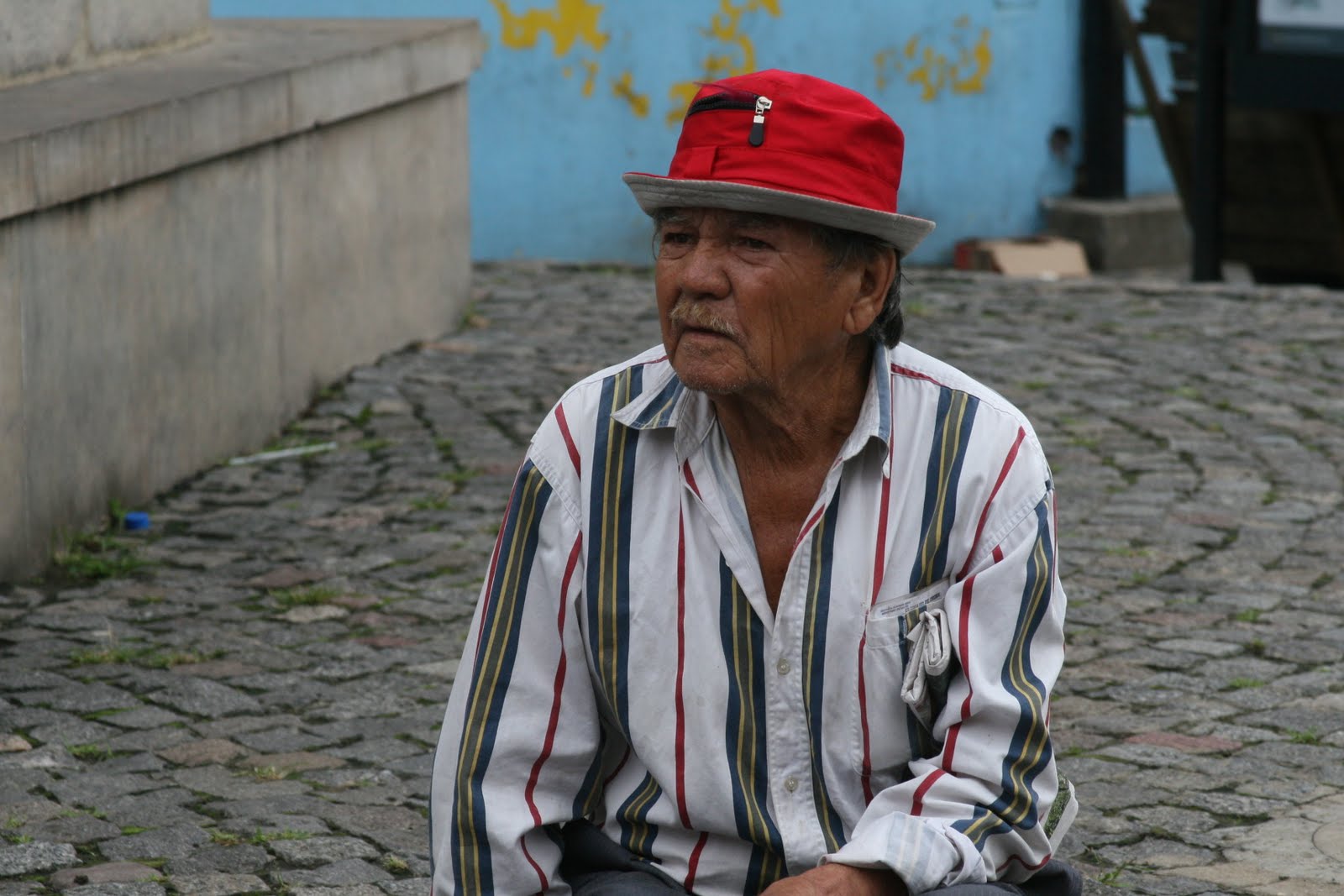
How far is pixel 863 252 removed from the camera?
2580mm

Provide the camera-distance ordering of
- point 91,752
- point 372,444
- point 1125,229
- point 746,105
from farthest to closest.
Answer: point 1125,229, point 372,444, point 91,752, point 746,105

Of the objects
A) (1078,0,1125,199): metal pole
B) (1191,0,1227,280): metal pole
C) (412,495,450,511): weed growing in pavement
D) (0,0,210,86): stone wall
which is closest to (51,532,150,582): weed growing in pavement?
(412,495,450,511): weed growing in pavement

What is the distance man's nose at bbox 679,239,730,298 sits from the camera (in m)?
2.53

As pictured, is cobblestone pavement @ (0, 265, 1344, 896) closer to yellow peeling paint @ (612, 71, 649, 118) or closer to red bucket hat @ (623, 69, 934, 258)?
red bucket hat @ (623, 69, 934, 258)

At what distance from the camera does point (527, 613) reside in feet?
8.39

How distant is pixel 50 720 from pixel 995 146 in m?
8.92

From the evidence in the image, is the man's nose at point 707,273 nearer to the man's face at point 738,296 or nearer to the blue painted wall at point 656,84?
the man's face at point 738,296

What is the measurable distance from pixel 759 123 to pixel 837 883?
36.3 inches

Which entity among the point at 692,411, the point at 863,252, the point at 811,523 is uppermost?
the point at 863,252

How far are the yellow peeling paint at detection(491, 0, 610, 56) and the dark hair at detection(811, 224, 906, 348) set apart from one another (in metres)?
8.69

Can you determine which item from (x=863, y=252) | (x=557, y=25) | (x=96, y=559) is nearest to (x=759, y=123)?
(x=863, y=252)

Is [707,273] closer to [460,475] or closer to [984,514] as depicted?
[984,514]

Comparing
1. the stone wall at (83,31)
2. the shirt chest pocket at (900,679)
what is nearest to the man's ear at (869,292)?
the shirt chest pocket at (900,679)

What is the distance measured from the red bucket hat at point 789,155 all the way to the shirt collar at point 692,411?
0.20 metres
